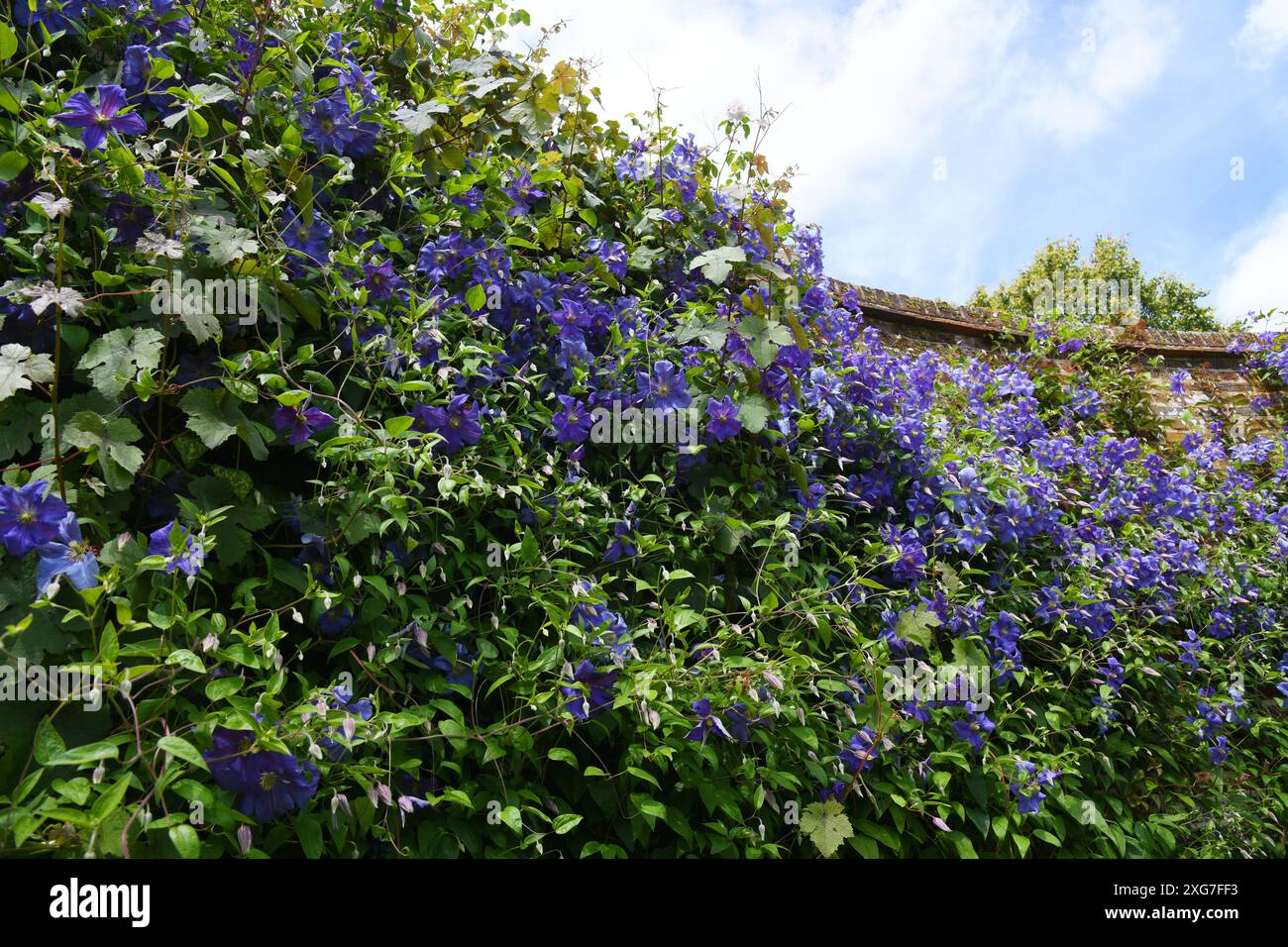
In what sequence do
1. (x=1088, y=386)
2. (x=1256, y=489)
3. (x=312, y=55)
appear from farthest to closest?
(x=1088, y=386)
(x=1256, y=489)
(x=312, y=55)

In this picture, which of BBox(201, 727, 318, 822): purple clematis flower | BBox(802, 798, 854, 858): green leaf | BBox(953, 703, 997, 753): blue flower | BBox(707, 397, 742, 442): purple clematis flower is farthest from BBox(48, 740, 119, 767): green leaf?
BBox(953, 703, 997, 753): blue flower

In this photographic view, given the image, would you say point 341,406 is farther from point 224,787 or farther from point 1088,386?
point 1088,386

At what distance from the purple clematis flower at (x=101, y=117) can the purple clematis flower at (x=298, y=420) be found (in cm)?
72

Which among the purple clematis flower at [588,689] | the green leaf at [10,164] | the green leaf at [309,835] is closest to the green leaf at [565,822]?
the purple clematis flower at [588,689]

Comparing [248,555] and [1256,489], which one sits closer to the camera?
[248,555]

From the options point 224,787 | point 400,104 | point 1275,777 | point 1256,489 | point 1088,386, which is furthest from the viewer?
point 1088,386

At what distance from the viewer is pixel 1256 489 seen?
18.0 feet

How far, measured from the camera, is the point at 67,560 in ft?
4.53

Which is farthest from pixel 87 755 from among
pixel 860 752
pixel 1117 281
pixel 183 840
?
pixel 1117 281

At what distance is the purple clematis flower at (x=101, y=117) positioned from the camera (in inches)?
67.9

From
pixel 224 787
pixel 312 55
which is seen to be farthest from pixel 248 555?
pixel 312 55

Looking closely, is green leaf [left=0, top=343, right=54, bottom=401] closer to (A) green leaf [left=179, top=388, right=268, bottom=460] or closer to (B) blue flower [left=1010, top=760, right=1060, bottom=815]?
(A) green leaf [left=179, top=388, right=268, bottom=460]

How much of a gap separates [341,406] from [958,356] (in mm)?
4915

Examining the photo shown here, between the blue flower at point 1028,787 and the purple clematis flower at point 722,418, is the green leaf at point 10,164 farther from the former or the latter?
the blue flower at point 1028,787
